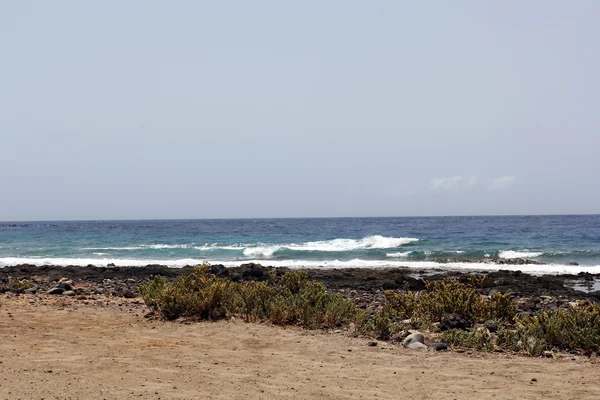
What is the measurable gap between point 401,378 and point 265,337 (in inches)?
116

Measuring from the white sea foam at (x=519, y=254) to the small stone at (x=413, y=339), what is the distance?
26832mm

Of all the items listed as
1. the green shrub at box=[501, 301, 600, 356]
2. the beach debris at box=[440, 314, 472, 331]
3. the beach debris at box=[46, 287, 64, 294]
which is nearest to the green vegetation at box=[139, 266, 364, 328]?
the beach debris at box=[440, 314, 472, 331]

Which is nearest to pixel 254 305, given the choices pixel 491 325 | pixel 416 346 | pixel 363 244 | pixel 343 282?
pixel 416 346

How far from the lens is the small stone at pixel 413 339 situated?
9156 mm

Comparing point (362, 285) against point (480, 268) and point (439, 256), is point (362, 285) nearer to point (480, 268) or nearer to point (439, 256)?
point (480, 268)

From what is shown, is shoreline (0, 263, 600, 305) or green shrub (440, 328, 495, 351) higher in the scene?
green shrub (440, 328, 495, 351)

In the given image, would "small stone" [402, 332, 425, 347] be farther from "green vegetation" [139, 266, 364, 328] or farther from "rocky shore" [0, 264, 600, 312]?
"rocky shore" [0, 264, 600, 312]

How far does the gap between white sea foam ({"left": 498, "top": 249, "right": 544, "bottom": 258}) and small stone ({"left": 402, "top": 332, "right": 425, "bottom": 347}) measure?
26832 millimetres

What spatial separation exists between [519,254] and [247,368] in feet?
101

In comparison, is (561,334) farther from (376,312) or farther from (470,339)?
(376,312)

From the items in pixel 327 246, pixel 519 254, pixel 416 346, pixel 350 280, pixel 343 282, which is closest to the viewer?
pixel 416 346

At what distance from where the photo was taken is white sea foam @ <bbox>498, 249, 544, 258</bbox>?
1348 inches

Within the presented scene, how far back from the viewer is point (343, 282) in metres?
20.5

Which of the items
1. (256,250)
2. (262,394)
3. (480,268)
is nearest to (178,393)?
(262,394)
